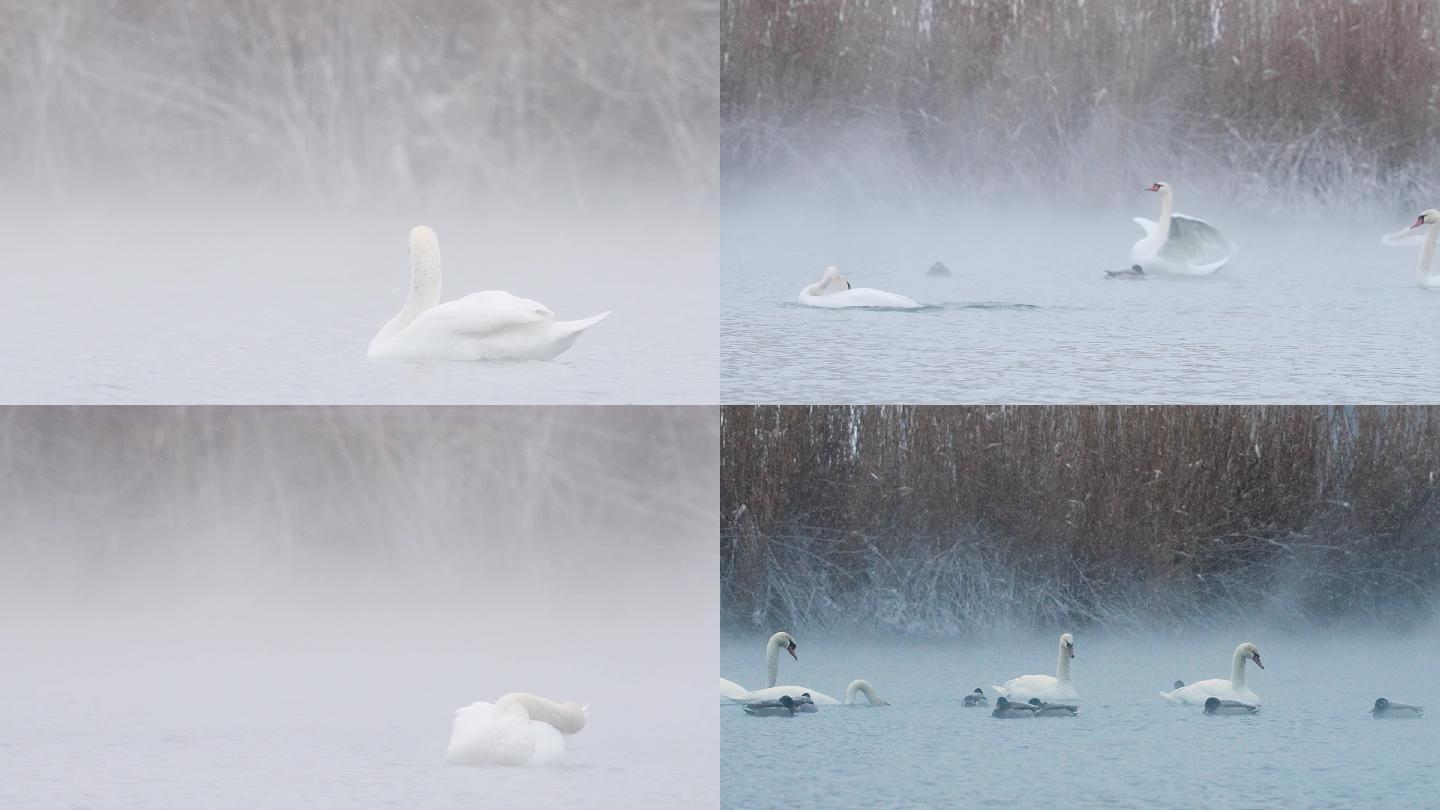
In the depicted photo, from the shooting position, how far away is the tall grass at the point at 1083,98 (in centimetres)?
484

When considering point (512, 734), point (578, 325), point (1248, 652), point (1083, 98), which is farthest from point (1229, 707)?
point (578, 325)

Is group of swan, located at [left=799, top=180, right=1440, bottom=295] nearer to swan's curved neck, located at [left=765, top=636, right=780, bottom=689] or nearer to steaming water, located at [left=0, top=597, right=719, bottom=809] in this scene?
swan's curved neck, located at [left=765, top=636, right=780, bottom=689]

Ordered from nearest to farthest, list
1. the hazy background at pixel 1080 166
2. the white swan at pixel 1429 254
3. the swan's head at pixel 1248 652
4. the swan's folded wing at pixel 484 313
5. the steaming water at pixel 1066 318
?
the swan's folded wing at pixel 484 313, the steaming water at pixel 1066 318, the hazy background at pixel 1080 166, the white swan at pixel 1429 254, the swan's head at pixel 1248 652

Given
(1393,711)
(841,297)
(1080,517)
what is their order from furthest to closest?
(1080,517) → (1393,711) → (841,297)

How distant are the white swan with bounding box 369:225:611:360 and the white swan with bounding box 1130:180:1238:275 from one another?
1367mm

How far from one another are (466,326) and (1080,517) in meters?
1.67

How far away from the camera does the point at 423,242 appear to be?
14.8 ft

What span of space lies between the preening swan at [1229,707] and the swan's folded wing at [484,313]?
188cm

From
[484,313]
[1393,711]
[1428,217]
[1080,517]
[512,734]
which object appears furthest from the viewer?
[1080,517]

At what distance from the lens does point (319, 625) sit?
4.85 m

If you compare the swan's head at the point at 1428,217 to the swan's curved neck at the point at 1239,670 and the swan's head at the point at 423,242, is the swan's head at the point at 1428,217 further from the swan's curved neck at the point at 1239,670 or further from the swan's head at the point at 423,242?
the swan's head at the point at 423,242

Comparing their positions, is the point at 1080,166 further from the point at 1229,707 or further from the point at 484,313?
the point at 484,313

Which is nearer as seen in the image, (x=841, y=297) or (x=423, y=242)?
(x=423, y=242)

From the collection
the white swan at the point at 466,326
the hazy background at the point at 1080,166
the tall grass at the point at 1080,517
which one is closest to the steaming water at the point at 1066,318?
the hazy background at the point at 1080,166
